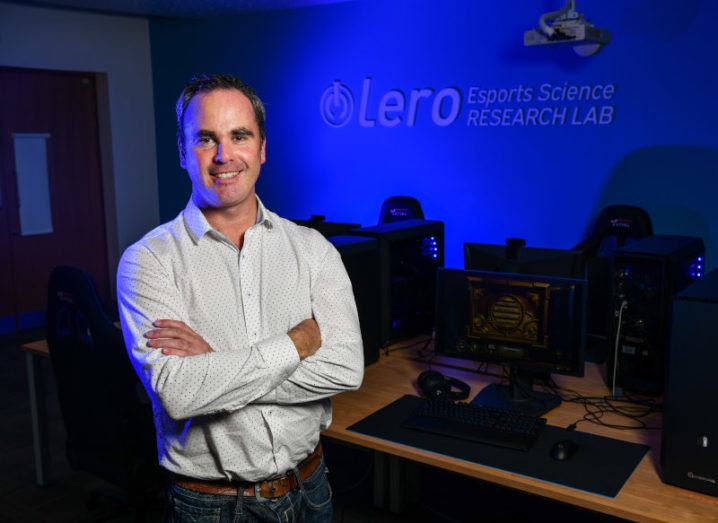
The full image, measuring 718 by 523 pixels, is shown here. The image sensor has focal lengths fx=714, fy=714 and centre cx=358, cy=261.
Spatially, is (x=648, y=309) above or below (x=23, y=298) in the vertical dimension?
above

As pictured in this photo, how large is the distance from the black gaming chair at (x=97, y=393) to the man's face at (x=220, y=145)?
1.12 m

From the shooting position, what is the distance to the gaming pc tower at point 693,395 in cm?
179

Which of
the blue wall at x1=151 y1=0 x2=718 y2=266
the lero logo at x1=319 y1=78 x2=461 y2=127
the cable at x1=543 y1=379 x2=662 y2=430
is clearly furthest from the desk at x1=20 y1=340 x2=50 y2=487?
the lero logo at x1=319 y1=78 x2=461 y2=127

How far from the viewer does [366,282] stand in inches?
113

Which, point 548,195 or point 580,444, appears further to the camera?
point 548,195

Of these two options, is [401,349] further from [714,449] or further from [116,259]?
[116,259]

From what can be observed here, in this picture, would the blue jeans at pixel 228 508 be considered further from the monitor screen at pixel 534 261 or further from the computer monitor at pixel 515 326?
the monitor screen at pixel 534 261

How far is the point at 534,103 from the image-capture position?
5402 millimetres

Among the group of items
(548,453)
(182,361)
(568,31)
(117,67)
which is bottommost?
(548,453)

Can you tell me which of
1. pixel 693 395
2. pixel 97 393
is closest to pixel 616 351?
pixel 693 395

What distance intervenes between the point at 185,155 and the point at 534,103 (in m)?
4.18

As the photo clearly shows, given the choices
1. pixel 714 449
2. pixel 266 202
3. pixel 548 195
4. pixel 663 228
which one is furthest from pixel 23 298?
pixel 714 449

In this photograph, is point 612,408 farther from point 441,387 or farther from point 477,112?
point 477,112

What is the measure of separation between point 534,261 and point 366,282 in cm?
67
